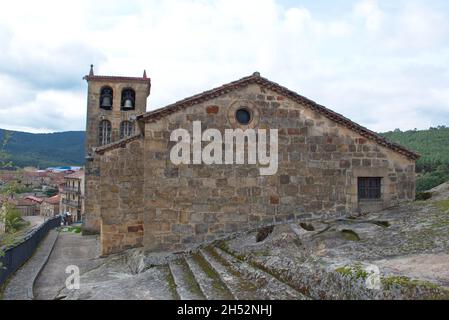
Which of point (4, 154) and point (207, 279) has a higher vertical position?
point (4, 154)

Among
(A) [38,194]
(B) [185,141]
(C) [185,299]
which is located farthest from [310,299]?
(A) [38,194]

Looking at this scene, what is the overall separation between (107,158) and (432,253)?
9931 mm

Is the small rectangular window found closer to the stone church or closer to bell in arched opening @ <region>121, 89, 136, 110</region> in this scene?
the stone church

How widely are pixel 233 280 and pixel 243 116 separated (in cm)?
537

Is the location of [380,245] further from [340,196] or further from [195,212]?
[195,212]

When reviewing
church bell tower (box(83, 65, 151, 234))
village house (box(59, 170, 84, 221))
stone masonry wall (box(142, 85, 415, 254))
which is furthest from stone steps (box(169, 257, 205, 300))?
village house (box(59, 170, 84, 221))

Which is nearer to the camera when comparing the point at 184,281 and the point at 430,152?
the point at 184,281

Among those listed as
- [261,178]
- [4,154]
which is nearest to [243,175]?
[261,178]

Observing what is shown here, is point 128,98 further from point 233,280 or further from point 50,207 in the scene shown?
point 50,207

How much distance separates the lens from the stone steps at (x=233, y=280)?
6.70m

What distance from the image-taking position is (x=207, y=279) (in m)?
7.87

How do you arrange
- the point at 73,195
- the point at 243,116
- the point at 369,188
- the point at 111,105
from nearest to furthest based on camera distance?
the point at 243,116
the point at 369,188
the point at 111,105
the point at 73,195

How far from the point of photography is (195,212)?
10.8 m

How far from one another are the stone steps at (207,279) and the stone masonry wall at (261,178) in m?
1.27
